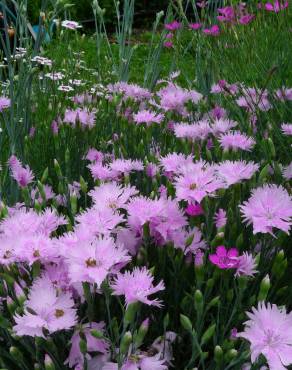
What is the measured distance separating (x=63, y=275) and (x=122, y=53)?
103 inches

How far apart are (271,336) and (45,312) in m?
0.42

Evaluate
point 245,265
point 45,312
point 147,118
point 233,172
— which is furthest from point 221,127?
point 45,312

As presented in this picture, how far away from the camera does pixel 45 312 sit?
1.08 metres

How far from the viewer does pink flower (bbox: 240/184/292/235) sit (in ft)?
3.93

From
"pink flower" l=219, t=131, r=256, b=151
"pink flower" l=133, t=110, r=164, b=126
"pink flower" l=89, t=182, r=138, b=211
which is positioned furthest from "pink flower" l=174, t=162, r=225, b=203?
"pink flower" l=133, t=110, r=164, b=126

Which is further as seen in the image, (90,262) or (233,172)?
(233,172)

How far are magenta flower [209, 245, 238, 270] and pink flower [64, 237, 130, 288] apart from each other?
184mm

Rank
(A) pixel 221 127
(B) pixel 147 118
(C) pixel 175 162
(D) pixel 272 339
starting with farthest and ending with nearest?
(B) pixel 147 118, (A) pixel 221 127, (C) pixel 175 162, (D) pixel 272 339

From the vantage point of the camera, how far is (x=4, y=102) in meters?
2.31

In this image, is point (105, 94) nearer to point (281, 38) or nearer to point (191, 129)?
point (281, 38)

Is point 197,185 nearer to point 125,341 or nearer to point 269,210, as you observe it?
point 269,210

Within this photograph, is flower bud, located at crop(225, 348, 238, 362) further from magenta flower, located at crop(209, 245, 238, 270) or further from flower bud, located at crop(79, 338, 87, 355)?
flower bud, located at crop(79, 338, 87, 355)

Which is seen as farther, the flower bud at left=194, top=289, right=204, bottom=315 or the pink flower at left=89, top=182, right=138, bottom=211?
the pink flower at left=89, top=182, right=138, bottom=211

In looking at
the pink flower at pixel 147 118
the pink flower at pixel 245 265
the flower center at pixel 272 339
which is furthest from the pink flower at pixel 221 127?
the flower center at pixel 272 339
